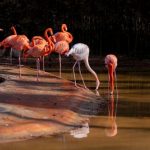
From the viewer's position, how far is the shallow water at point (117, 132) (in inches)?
292

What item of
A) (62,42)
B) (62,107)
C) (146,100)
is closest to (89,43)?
(62,42)

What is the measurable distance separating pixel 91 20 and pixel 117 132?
15.0 m

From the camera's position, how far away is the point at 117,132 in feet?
27.3

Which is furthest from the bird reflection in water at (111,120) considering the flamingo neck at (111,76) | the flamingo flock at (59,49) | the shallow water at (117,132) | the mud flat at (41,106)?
the flamingo flock at (59,49)

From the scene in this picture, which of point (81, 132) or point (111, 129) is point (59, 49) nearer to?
point (111, 129)

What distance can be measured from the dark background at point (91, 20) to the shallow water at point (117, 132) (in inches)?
391

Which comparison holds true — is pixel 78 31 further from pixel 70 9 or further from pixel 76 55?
pixel 76 55

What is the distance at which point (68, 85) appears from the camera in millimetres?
11969

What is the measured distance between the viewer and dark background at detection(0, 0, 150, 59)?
2195 centimetres

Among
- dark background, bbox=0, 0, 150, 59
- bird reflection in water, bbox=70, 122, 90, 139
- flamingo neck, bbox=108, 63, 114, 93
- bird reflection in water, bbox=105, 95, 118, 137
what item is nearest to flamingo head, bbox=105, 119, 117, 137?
bird reflection in water, bbox=105, 95, 118, 137

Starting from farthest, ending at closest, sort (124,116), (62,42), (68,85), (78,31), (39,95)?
1. (78,31)
2. (62,42)
3. (68,85)
4. (39,95)
5. (124,116)

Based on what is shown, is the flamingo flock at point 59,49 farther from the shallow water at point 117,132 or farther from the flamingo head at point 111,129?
the flamingo head at point 111,129

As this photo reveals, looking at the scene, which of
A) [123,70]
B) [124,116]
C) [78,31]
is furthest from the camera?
[78,31]

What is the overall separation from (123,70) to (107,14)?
654 centimetres
